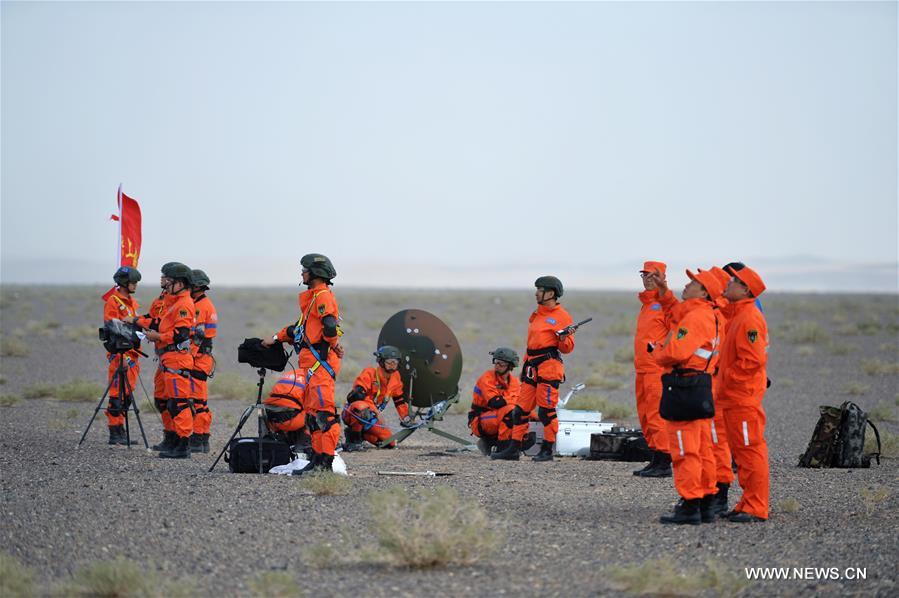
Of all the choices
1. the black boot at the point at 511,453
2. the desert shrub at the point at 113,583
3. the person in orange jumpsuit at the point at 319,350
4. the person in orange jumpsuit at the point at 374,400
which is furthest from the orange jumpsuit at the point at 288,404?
the desert shrub at the point at 113,583

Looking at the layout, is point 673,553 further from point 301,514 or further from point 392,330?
point 392,330

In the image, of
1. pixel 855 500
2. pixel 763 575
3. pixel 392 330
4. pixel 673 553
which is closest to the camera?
pixel 763 575

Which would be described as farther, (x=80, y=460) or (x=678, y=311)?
(x=80, y=460)

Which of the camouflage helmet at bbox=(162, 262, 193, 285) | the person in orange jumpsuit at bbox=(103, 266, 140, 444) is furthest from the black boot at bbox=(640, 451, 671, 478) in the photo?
the person in orange jumpsuit at bbox=(103, 266, 140, 444)

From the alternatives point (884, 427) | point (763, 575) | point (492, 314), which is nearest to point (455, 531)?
point (763, 575)

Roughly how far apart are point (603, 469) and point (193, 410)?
4880 mm

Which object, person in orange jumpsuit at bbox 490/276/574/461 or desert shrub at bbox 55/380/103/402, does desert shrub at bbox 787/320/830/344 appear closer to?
desert shrub at bbox 55/380/103/402

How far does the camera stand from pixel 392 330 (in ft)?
49.8

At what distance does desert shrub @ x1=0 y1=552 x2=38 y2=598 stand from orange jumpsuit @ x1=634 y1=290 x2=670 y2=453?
676 cm

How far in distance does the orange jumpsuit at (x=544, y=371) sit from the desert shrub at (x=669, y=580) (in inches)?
243

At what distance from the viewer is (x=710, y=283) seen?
9672 millimetres

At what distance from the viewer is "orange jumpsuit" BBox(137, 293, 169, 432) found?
13.8 metres

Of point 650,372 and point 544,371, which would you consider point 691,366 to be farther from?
point 544,371

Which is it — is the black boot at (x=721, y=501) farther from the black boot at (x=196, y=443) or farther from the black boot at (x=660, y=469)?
the black boot at (x=196, y=443)
